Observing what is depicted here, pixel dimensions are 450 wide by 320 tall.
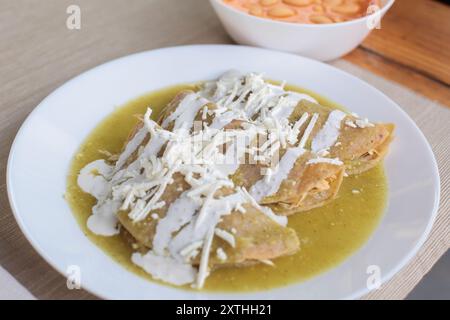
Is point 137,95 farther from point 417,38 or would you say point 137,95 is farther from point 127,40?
point 417,38

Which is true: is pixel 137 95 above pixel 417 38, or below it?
above

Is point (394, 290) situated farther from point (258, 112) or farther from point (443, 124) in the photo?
A: point (443, 124)

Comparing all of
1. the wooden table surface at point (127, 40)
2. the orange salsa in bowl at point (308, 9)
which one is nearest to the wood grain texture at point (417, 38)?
the wooden table surface at point (127, 40)

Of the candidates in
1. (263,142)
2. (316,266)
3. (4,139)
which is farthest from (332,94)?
(4,139)

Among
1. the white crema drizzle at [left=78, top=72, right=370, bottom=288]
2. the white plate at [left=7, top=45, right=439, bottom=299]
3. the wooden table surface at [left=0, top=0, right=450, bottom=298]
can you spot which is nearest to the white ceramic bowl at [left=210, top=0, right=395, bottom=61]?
the white plate at [left=7, top=45, right=439, bottom=299]

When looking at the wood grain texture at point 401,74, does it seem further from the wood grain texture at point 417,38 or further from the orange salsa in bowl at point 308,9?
the orange salsa in bowl at point 308,9

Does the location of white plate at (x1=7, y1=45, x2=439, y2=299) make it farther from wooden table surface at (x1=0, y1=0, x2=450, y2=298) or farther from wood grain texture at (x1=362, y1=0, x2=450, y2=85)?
wood grain texture at (x1=362, y1=0, x2=450, y2=85)

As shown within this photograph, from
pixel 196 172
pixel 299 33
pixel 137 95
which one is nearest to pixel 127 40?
pixel 137 95
